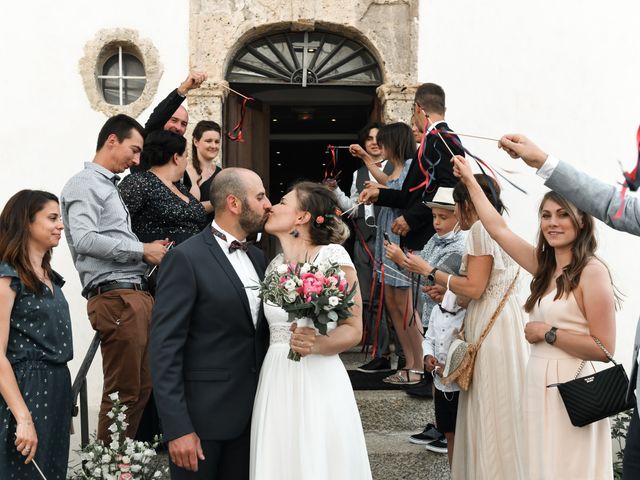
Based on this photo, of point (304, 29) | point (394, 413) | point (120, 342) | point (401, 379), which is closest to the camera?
point (120, 342)

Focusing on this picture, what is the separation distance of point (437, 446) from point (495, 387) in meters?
1.15

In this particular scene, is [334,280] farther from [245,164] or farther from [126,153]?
[245,164]

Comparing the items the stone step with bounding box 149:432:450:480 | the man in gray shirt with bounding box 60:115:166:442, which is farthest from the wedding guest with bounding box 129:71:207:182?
the stone step with bounding box 149:432:450:480

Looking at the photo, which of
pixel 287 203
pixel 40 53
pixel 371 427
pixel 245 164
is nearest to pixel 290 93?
pixel 245 164

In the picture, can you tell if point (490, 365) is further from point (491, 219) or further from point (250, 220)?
point (250, 220)

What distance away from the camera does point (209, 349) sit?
10.9 feet

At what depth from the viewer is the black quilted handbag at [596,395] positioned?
3402mm

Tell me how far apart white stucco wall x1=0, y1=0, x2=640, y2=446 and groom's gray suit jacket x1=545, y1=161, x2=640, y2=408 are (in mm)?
4883

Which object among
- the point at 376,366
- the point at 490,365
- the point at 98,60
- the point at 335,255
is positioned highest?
the point at 98,60

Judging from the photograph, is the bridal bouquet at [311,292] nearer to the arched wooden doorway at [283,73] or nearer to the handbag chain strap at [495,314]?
the handbag chain strap at [495,314]

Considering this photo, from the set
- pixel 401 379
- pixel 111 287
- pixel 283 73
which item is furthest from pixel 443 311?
pixel 283 73

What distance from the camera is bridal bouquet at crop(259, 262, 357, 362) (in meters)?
3.08

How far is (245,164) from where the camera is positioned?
843cm

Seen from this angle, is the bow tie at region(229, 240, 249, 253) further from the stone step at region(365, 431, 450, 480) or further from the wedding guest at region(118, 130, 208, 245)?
the stone step at region(365, 431, 450, 480)
